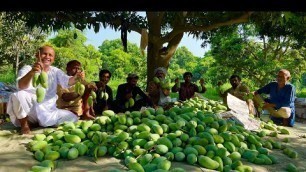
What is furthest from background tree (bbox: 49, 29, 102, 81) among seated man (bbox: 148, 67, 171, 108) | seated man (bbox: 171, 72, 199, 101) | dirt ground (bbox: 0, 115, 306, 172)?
dirt ground (bbox: 0, 115, 306, 172)

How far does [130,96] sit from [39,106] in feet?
5.79

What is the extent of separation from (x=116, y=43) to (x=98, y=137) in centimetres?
4713

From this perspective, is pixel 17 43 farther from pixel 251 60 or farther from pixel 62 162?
pixel 62 162

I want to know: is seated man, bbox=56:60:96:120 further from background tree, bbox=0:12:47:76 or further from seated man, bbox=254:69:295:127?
background tree, bbox=0:12:47:76

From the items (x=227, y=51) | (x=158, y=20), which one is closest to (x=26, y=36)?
(x=227, y=51)

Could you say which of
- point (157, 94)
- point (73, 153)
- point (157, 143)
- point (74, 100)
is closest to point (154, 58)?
point (157, 94)

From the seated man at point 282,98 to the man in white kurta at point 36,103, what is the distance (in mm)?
2895

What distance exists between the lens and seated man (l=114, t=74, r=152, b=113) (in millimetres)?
5176

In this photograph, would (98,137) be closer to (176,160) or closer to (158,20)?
(176,160)

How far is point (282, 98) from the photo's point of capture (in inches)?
213

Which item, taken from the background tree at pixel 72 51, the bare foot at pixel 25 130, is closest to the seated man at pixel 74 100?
the bare foot at pixel 25 130

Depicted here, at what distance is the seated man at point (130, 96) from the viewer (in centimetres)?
518

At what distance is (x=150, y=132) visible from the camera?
296cm

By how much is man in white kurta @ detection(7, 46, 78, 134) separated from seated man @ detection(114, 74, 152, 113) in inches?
51.6
